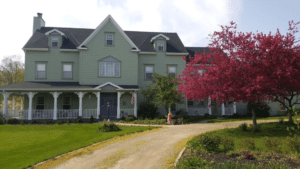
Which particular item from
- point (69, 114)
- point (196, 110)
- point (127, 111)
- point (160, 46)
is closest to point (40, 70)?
point (69, 114)

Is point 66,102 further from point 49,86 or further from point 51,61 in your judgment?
point 51,61

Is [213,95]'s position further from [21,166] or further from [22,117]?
[22,117]

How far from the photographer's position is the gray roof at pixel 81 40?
989 inches

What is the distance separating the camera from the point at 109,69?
24578mm

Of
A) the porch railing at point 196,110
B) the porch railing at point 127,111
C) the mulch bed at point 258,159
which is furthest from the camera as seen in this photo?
the porch railing at point 196,110

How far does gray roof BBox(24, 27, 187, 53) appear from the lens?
25.1 meters

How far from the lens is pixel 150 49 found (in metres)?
26.4

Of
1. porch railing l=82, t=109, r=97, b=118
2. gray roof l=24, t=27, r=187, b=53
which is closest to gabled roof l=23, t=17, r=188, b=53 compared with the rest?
gray roof l=24, t=27, r=187, b=53

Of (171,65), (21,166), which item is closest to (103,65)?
(171,65)

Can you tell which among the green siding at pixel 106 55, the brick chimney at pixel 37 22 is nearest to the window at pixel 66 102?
the green siding at pixel 106 55

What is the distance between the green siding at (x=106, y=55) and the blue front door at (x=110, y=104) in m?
1.46

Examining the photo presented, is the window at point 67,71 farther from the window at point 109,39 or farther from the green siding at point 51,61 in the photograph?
the window at point 109,39

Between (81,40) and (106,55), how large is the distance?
4.33m

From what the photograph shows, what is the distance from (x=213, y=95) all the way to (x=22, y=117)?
18.3 metres
